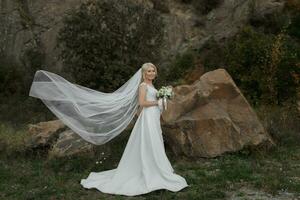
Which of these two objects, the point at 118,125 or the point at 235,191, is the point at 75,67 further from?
the point at 235,191

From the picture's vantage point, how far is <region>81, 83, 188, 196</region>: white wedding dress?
8695 millimetres

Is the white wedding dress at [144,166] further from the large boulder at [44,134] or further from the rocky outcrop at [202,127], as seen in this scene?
the large boulder at [44,134]

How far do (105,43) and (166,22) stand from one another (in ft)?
19.9

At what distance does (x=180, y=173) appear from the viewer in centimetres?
968

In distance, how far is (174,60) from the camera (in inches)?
773

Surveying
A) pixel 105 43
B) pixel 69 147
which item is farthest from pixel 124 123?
pixel 105 43

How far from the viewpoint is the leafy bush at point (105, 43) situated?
1517 cm

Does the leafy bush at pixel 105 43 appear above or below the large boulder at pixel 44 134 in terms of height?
above

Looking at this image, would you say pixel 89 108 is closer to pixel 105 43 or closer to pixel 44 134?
pixel 44 134

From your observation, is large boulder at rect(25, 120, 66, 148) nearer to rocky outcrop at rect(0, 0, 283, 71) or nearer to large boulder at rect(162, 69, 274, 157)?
large boulder at rect(162, 69, 274, 157)

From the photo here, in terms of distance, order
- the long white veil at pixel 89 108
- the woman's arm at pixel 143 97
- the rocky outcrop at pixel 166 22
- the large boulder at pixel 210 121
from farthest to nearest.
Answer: the rocky outcrop at pixel 166 22 → the large boulder at pixel 210 121 → the long white veil at pixel 89 108 → the woman's arm at pixel 143 97

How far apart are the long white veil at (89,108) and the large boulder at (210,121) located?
6.04ft

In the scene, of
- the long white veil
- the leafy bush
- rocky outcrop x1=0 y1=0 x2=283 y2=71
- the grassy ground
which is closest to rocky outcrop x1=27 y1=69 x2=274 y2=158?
the grassy ground

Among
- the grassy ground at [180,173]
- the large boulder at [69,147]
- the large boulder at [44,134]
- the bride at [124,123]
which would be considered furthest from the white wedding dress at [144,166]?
the large boulder at [44,134]
